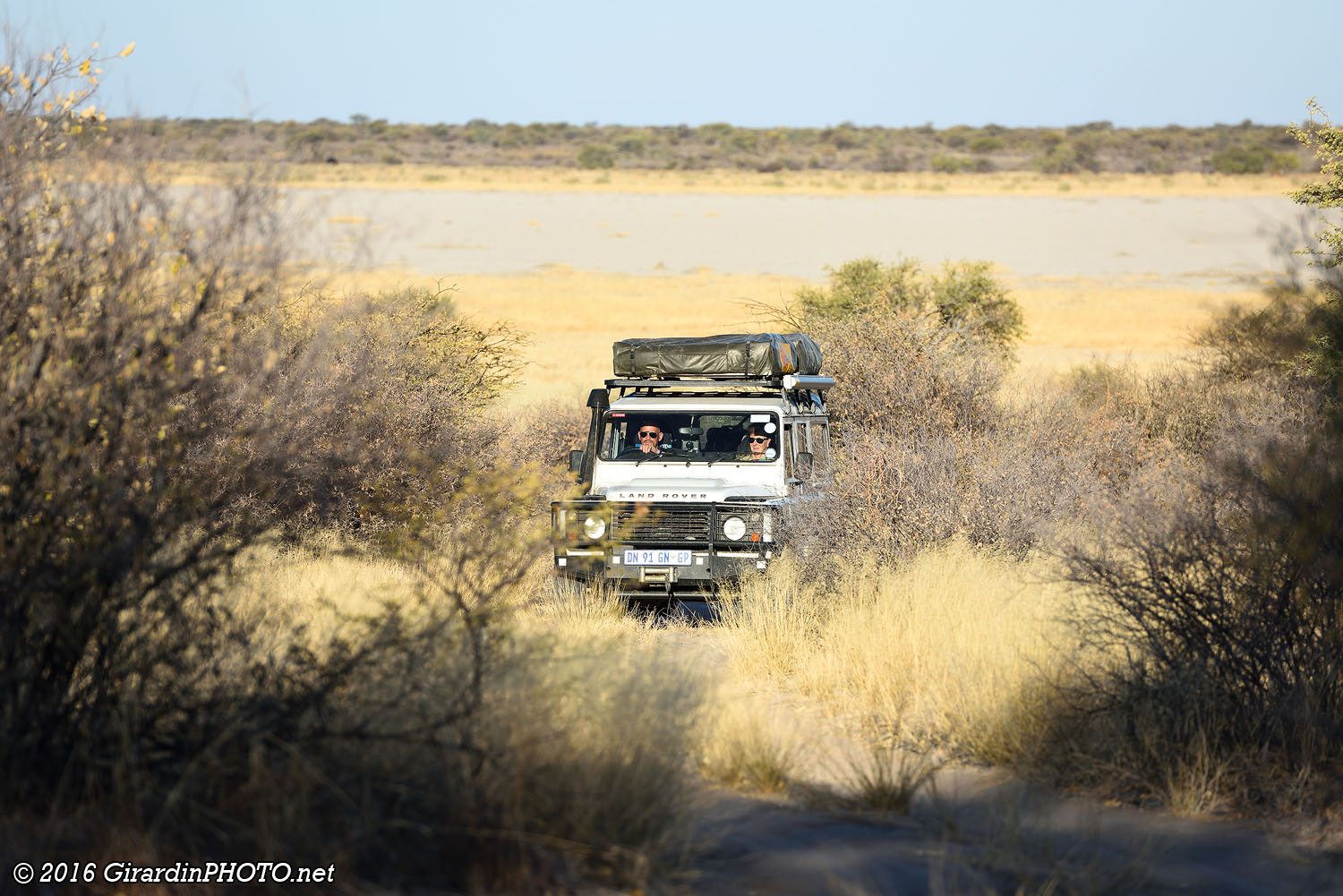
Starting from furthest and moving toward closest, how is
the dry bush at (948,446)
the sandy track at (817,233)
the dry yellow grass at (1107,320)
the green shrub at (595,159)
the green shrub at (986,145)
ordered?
the green shrub at (986,145), the green shrub at (595,159), the sandy track at (817,233), the dry yellow grass at (1107,320), the dry bush at (948,446)

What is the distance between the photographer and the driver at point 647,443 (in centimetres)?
1075

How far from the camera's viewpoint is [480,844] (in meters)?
4.10

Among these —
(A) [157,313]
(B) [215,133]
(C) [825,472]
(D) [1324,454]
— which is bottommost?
(C) [825,472]

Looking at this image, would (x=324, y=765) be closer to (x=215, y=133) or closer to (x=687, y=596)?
(x=215, y=133)

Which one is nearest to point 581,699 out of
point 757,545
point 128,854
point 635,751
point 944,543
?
point 635,751

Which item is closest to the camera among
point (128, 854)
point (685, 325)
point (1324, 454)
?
point (128, 854)

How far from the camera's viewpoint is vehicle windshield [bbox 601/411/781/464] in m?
10.6

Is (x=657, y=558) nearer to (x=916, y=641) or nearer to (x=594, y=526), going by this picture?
(x=594, y=526)

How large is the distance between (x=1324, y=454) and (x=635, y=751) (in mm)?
3437

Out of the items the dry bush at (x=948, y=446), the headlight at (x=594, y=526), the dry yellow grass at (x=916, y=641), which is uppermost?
the dry bush at (x=948, y=446)

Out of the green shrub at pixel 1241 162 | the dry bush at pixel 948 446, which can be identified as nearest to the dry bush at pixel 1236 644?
the dry bush at pixel 948 446

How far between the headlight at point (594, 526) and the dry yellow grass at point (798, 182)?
6368 cm

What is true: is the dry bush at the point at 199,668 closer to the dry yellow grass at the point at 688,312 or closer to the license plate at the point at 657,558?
the license plate at the point at 657,558

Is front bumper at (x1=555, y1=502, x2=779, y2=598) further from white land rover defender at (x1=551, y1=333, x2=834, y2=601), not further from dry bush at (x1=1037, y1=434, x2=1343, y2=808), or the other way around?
dry bush at (x1=1037, y1=434, x2=1343, y2=808)
